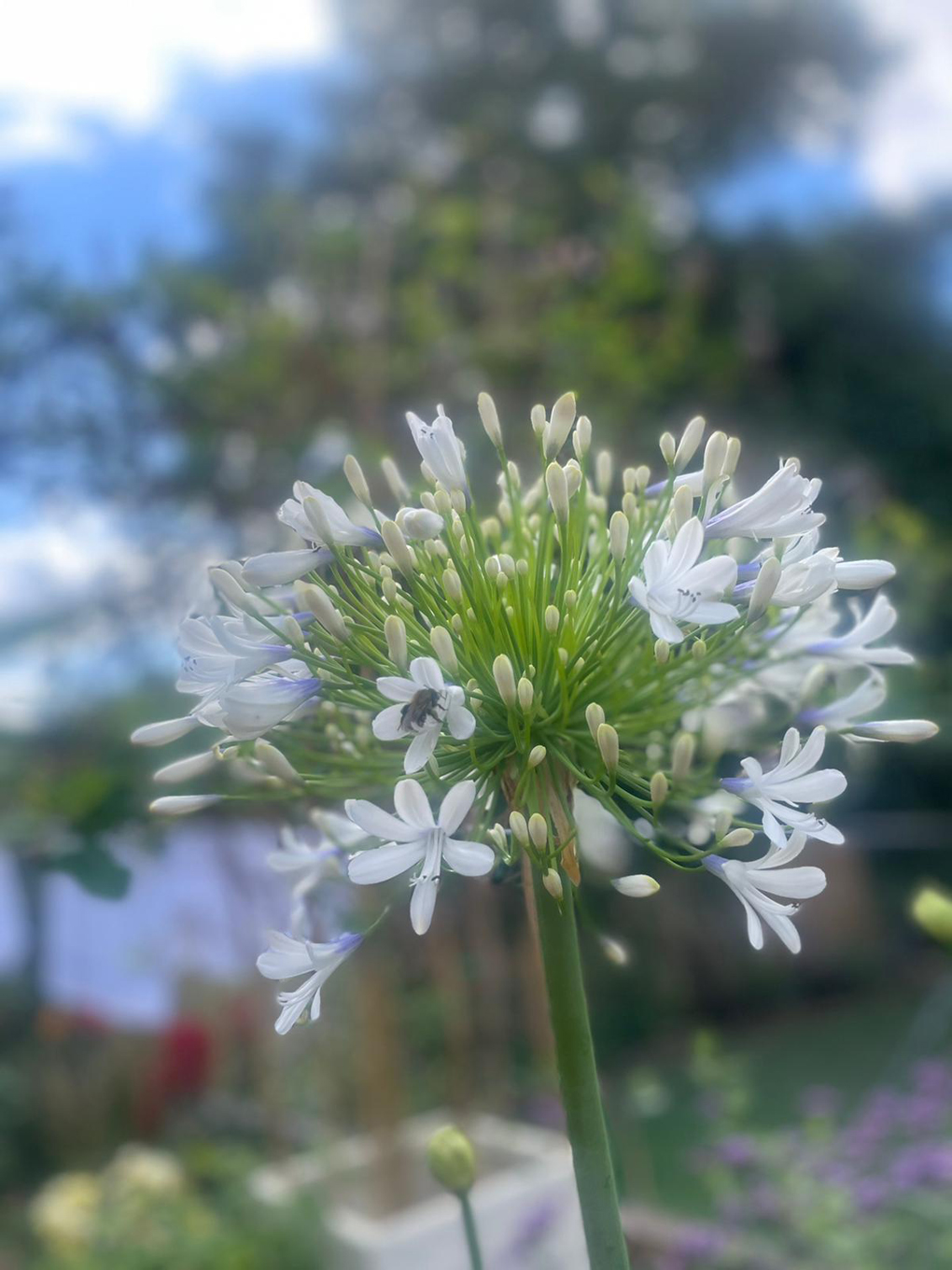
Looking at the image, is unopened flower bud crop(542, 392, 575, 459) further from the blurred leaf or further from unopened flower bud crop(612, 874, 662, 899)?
the blurred leaf

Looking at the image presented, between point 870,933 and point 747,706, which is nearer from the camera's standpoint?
point 747,706

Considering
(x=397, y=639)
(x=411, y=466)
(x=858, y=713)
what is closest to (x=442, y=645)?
(x=397, y=639)

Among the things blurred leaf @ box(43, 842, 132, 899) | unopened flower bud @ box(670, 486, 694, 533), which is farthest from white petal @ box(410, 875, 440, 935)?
blurred leaf @ box(43, 842, 132, 899)

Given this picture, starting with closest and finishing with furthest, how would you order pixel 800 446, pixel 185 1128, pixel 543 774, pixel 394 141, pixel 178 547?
pixel 543 774, pixel 178 547, pixel 185 1128, pixel 394 141, pixel 800 446

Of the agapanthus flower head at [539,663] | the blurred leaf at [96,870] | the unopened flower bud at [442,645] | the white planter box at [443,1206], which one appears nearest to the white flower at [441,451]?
the agapanthus flower head at [539,663]

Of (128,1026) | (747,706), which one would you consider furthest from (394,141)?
(747,706)

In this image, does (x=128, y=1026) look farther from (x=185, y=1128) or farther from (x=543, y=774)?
(x=543, y=774)

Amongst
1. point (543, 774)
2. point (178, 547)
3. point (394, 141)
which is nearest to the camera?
Result: point (543, 774)
